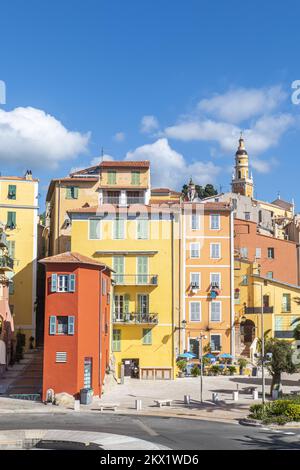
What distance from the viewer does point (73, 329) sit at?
145 ft

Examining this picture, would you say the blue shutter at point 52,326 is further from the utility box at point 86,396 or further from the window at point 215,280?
the window at point 215,280

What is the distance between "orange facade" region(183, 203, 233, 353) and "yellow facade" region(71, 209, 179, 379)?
4.43 metres

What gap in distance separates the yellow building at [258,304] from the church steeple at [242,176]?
71.0 m

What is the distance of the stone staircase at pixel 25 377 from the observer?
4572cm

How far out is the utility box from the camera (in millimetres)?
41938

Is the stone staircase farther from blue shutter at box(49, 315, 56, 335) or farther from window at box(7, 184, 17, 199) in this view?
window at box(7, 184, 17, 199)

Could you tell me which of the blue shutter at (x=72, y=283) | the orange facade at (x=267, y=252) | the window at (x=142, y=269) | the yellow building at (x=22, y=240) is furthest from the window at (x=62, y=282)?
the orange facade at (x=267, y=252)

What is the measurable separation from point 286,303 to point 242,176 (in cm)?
7335

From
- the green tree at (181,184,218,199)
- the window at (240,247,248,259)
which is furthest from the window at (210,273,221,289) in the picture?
the green tree at (181,184,218,199)

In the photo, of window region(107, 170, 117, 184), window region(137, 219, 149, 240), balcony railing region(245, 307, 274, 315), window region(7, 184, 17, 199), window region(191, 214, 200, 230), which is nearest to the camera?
window region(137, 219, 149, 240)

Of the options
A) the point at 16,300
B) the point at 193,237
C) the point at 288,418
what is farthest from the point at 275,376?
the point at 16,300

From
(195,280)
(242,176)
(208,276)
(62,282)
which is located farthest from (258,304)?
(242,176)

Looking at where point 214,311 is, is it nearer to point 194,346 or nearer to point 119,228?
point 194,346

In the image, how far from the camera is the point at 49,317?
145 feet
